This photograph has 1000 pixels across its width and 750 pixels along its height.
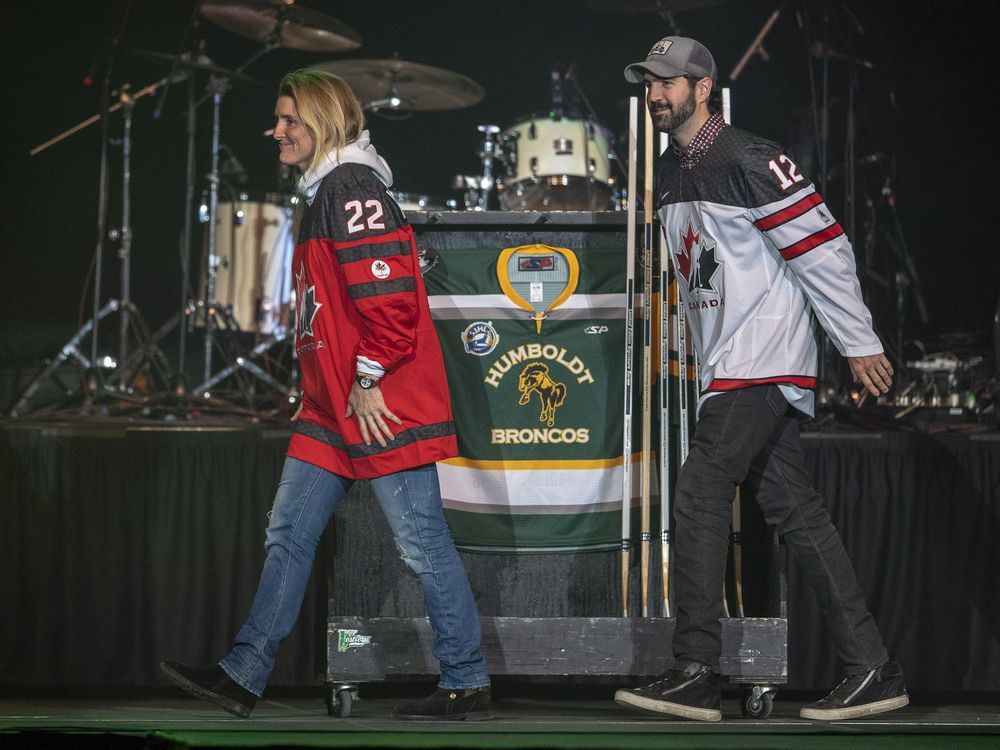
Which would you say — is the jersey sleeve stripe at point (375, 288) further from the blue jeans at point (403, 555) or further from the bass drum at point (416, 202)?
the bass drum at point (416, 202)

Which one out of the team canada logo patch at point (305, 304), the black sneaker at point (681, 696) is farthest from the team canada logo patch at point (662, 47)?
the black sneaker at point (681, 696)

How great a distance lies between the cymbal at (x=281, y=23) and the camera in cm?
657

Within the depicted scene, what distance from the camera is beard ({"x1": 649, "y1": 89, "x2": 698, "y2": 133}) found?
10.8ft

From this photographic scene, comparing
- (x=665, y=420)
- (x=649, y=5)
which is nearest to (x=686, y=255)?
(x=665, y=420)

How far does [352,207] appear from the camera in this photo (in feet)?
10.2

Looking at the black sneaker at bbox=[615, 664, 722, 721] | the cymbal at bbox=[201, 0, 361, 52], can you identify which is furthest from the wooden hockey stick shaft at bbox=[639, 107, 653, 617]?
the cymbal at bbox=[201, 0, 361, 52]

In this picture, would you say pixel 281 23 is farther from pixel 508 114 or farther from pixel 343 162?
pixel 343 162

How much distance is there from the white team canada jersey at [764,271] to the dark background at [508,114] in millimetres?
2918

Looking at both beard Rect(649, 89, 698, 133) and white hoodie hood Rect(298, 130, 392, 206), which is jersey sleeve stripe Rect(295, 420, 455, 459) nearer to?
white hoodie hood Rect(298, 130, 392, 206)

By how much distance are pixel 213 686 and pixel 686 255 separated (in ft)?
5.77

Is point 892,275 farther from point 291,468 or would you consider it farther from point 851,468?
point 291,468

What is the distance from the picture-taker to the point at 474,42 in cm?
809

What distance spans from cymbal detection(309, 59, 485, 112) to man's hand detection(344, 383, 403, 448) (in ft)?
13.4

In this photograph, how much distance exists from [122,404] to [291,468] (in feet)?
9.16
